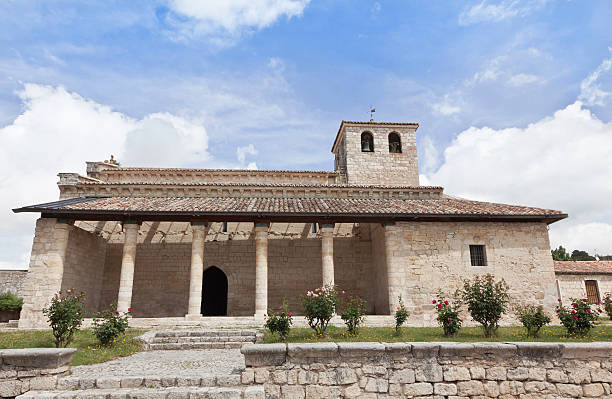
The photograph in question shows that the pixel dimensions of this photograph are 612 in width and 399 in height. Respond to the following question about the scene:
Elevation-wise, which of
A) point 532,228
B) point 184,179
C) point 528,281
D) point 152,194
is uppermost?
point 184,179

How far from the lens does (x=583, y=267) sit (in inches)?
935

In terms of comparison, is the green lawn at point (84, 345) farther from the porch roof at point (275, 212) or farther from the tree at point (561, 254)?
the tree at point (561, 254)

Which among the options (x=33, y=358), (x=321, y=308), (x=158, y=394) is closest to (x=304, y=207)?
(x=321, y=308)

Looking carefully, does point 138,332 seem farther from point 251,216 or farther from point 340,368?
point 340,368

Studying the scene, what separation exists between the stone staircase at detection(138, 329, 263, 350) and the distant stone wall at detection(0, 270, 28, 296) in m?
13.2

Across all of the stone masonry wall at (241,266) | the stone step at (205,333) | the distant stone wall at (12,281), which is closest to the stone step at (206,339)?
the stone step at (205,333)

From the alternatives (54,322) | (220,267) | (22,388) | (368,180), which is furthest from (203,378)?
(368,180)

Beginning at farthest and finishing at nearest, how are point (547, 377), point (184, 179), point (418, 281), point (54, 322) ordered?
point (184, 179), point (418, 281), point (54, 322), point (547, 377)

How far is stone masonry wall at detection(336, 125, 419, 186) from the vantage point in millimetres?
22750

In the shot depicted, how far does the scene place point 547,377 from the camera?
19.5 ft

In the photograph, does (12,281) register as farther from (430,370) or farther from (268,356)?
(430,370)

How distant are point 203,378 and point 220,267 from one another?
11393mm

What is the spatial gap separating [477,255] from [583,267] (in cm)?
1481

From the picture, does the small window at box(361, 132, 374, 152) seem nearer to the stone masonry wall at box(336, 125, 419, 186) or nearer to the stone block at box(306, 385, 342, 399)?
the stone masonry wall at box(336, 125, 419, 186)
